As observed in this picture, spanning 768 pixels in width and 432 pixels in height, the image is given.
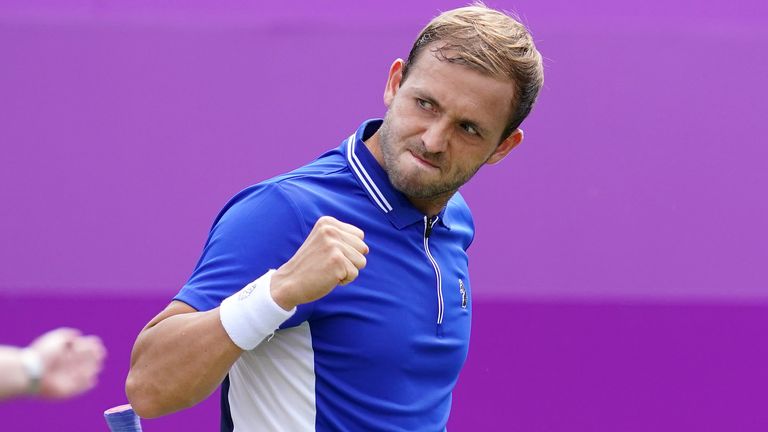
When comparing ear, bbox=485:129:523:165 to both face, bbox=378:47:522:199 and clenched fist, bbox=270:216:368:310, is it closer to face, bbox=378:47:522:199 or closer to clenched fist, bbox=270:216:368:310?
face, bbox=378:47:522:199

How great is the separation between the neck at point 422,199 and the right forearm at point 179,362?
15.6 inches

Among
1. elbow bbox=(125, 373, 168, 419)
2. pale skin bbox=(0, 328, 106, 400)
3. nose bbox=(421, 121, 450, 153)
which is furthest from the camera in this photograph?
nose bbox=(421, 121, 450, 153)

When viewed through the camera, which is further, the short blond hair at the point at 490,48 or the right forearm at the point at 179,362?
the short blond hair at the point at 490,48

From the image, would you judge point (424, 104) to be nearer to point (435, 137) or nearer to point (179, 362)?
point (435, 137)

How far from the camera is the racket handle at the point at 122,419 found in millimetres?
1704

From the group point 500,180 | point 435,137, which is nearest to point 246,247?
point 435,137

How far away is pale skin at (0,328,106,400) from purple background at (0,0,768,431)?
1569 millimetres

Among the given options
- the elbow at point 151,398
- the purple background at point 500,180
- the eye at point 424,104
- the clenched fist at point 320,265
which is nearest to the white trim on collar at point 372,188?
the eye at point 424,104

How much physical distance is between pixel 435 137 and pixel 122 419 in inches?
25.2

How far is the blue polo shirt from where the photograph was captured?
148cm

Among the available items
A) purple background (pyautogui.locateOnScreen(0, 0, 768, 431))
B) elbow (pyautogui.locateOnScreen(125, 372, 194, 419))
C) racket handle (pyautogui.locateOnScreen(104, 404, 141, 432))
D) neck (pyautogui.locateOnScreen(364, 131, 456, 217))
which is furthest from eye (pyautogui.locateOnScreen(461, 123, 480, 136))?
purple background (pyautogui.locateOnScreen(0, 0, 768, 431))

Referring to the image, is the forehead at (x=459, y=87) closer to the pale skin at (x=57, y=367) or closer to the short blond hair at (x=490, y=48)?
the short blond hair at (x=490, y=48)

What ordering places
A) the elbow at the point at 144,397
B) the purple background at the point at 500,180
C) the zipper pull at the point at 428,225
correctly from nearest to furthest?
the elbow at the point at 144,397 → the zipper pull at the point at 428,225 → the purple background at the point at 500,180

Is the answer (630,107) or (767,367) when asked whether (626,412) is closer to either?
(767,367)
